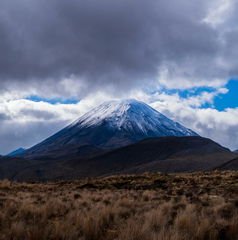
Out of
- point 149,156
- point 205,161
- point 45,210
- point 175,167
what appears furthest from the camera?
point 149,156

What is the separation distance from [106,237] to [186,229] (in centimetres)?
193

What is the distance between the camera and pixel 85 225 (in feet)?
22.6

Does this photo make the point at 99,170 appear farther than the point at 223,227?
Yes

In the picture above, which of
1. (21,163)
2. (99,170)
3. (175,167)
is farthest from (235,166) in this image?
(21,163)

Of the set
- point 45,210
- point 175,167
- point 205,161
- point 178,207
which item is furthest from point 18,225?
point 205,161

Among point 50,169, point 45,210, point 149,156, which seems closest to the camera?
point 45,210

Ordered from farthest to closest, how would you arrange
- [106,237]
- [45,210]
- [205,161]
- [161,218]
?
[205,161], [45,210], [161,218], [106,237]

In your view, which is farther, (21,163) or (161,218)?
(21,163)

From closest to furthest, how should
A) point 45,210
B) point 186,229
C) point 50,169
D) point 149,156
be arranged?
1. point 186,229
2. point 45,210
3. point 50,169
4. point 149,156

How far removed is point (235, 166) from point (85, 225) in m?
108

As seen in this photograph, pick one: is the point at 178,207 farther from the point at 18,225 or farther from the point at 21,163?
the point at 21,163

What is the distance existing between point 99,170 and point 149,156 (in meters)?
38.6

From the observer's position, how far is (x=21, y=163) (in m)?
180

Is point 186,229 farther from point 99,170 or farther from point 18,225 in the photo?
point 99,170
